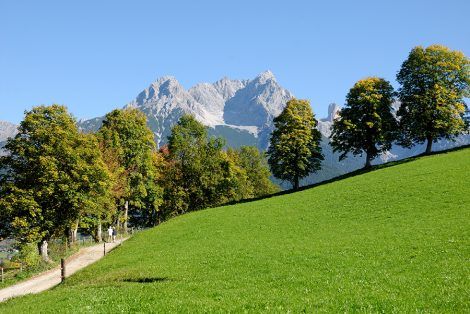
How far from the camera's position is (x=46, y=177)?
51250 millimetres

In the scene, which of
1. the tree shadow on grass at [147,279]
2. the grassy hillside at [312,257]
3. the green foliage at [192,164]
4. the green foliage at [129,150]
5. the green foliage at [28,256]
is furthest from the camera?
the green foliage at [192,164]

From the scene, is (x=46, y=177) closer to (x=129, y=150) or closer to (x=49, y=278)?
(x=49, y=278)

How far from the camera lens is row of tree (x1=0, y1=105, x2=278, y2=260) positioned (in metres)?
51.7

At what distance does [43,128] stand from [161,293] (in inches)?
1549

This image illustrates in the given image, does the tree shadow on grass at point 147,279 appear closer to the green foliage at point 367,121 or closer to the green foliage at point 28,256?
the green foliage at point 28,256

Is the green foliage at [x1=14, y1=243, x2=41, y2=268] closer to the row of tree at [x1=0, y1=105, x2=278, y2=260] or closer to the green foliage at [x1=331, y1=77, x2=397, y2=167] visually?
the row of tree at [x1=0, y1=105, x2=278, y2=260]

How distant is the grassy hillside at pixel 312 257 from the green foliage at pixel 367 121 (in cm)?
1342

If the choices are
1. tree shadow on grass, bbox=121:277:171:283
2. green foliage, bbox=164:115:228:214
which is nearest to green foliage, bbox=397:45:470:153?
green foliage, bbox=164:115:228:214

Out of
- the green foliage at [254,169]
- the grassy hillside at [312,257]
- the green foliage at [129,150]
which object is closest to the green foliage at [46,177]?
the grassy hillside at [312,257]

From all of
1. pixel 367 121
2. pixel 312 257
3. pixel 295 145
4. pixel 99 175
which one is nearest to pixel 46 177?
pixel 99 175

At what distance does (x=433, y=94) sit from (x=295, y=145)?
25902mm

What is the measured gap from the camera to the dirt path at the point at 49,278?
127ft

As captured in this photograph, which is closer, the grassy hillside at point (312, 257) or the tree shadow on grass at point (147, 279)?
the grassy hillside at point (312, 257)

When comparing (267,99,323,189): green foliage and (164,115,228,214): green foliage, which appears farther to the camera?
(164,115,228,214): green foliage
